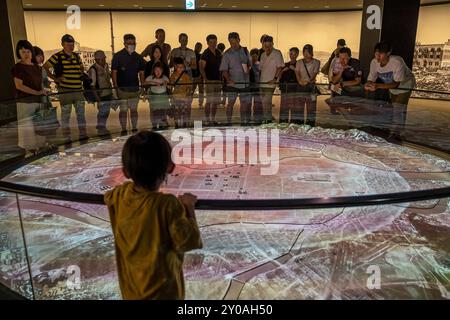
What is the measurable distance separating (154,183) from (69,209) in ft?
12.6

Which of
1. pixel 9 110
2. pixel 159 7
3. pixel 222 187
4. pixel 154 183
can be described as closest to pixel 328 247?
pixel 222 187

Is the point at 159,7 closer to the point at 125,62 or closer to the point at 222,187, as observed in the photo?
the point at 125,62

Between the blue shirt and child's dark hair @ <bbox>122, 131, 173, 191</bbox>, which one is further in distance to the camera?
the blue shirt

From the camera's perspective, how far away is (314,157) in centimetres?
712

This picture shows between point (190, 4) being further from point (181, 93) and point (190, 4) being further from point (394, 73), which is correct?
point (394, 73)

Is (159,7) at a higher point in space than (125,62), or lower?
higher

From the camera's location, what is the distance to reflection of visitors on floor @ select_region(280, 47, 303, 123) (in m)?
8.29

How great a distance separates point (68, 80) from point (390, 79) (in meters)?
5.85

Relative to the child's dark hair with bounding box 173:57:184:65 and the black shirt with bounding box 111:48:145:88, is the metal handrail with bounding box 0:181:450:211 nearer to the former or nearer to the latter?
the black shirt with bounding box 111:48:145:88

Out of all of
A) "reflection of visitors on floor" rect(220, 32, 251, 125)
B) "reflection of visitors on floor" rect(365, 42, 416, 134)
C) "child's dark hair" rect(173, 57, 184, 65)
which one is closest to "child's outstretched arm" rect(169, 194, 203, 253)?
"reflection of visitors on floor" rect(365, 42, 416, 134)

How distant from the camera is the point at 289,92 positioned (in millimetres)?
8367

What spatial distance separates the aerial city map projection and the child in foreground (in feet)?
4.69

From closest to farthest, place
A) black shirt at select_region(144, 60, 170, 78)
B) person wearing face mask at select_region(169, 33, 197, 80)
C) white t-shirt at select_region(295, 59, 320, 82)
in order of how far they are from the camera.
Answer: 1. black shirt at select_region(144, 60, 170, 78)
2. white t-shirt at select_region(295, 59, 320, 82)
3. person wearing face mask at select_region(169, 33, 197, 80)

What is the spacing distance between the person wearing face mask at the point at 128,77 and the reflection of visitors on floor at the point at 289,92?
294cm
